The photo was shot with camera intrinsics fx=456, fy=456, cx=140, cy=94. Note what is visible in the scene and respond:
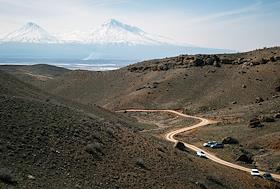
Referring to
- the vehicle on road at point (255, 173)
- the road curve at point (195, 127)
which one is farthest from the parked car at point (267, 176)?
the road curve at point (195, 127)

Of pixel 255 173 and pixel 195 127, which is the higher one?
pixel 255 173

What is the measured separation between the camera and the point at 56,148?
28.2 meters

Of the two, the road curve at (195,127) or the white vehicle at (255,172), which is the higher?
the white vehicle at (255,172)

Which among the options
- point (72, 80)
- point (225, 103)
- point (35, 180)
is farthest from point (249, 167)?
point (72, 80)

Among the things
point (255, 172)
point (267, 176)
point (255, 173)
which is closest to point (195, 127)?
point (255, 172)

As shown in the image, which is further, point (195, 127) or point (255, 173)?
point (195, 127)

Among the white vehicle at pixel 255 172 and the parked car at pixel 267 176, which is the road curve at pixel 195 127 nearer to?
the parked car at pixel 267 176

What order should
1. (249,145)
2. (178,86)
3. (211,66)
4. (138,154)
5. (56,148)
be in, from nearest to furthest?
1. (56,148)
2. (138,154)
3. (249,145)
4. (178,86)
5. (211,66)

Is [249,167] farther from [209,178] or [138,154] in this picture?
[138,154]

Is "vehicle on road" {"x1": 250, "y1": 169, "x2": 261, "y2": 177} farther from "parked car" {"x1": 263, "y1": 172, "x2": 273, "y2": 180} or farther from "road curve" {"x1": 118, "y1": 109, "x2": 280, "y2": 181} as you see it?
"road curve" {"x1": 118, "y1": 109, "x2": 280, "y2": 181}

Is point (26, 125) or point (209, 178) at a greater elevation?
point (26, 125)

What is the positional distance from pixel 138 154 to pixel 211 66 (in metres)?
91.8

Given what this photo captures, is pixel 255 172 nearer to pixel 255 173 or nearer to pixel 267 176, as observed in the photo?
pixel 255 173

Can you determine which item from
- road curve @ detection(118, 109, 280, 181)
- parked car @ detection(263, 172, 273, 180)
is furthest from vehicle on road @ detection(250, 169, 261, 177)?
road curve @ detection(118, 109, 280, 181)
